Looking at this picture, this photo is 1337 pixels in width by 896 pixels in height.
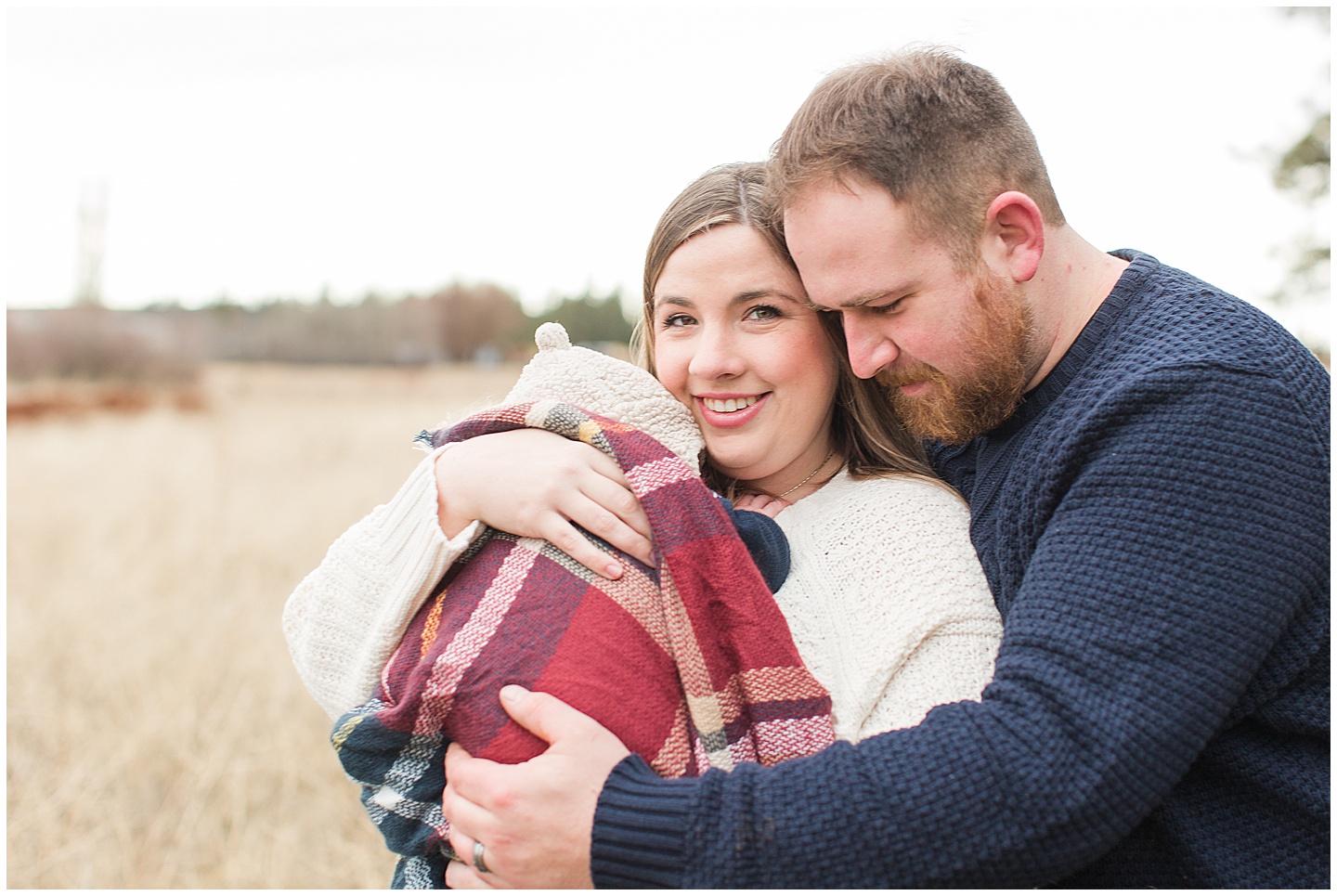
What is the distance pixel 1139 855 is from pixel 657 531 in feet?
3.04

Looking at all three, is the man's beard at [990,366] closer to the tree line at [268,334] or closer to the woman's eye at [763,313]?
the woman's eye at [763,313]

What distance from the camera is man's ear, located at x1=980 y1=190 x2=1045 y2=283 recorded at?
167cm

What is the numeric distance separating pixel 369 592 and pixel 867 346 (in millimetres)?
1028

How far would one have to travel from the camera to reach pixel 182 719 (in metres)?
4.17

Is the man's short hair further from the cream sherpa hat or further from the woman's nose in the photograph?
the cream sherpa hat

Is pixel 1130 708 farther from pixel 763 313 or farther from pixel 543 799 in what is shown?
pixel 763 313

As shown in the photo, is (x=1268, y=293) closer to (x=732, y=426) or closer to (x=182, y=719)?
(x=732, y=426)

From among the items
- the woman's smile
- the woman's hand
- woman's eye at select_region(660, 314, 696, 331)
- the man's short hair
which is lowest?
the woman's hand

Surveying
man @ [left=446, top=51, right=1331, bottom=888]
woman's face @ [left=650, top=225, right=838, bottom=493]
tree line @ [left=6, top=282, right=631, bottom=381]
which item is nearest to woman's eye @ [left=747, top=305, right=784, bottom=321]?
woman's face @ [left=650, top=225, right=838, bottom=493]

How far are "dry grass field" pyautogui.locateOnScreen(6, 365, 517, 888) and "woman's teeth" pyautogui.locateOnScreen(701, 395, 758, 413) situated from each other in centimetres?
55

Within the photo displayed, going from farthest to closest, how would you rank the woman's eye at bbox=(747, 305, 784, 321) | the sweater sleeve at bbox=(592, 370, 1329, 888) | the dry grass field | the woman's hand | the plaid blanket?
1. the dry grass field
2. the woman's eye at bbox=(747, 305, 784, 321)
3. the woman's hand
4. the plaid blanket
5. the sweater sleeve at bbox=(592, 370, 1329, 888)

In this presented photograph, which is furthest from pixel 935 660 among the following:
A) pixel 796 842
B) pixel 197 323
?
pixel 197 323

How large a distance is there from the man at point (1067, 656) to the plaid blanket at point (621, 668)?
0.22 ft

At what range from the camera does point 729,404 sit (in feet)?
6.21
